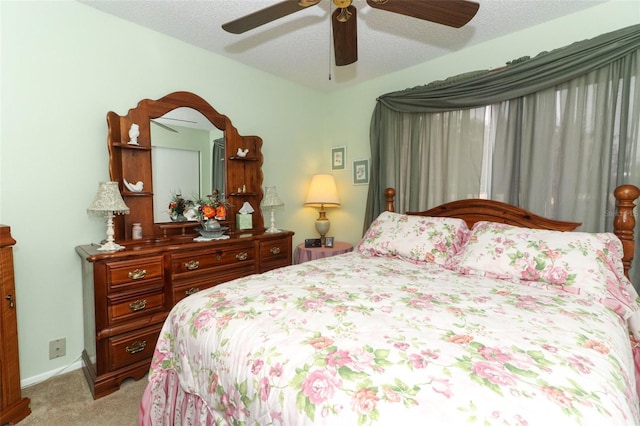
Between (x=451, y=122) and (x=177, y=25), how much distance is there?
7.68ft

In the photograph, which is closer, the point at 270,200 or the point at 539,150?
the point at 539,150

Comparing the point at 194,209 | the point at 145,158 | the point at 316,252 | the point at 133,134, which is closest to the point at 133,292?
the point at 194,209

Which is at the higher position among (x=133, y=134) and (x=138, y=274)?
(x=133, y=134)

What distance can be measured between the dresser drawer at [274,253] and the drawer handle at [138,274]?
0.93 meters

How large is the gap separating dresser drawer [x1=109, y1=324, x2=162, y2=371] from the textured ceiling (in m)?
2.15

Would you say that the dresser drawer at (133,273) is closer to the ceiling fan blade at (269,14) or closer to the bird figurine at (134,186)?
the bird figurine at (134,186)

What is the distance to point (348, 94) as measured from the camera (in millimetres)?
3541

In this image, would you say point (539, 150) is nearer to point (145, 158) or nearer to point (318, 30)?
point (318, 30)

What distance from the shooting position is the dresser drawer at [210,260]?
2.16 m

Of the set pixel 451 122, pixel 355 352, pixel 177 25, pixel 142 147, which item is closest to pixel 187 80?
pixel 177 25

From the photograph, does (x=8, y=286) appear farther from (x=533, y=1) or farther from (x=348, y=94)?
(x=533, y=1)

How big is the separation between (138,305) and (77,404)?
597mm

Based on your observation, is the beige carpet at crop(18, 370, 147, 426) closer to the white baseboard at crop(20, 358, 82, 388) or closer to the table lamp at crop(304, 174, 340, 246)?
the white baseboard at crop(20, 358, 82, 388)

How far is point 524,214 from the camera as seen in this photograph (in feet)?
7.40
